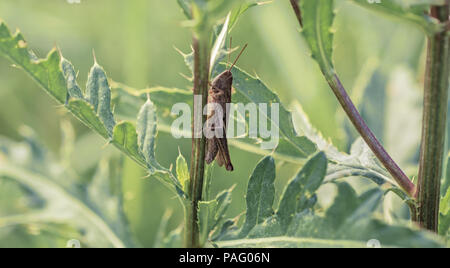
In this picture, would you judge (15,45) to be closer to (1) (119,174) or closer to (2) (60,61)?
(2) (60,61)

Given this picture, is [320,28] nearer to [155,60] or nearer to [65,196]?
[65,196]

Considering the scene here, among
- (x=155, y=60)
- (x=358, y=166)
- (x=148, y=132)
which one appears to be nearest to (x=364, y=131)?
(x=358, y=166)

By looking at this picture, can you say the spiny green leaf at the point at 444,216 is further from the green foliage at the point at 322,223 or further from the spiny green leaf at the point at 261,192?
the spiny green leaf at the point at 261,192

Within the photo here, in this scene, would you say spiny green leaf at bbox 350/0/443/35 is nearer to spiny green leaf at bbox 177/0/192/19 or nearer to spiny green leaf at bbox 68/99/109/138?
spiny green leaf at bbox 177/0/192/19

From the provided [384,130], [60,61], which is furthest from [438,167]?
[384,130]

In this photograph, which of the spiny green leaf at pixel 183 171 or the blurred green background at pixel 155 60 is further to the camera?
Result: the blurred green background at pixel 155 60

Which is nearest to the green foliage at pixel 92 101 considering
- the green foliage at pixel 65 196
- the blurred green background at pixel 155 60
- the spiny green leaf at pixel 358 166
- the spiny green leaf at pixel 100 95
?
the spiny green leaf at pixel 100 95

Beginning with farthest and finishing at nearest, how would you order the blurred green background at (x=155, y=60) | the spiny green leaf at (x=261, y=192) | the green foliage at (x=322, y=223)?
the blurred green background at (x=155, y=60) < the spiny green leaf at (x=261, y=192) < the green foliage at (x=322, y=223)
